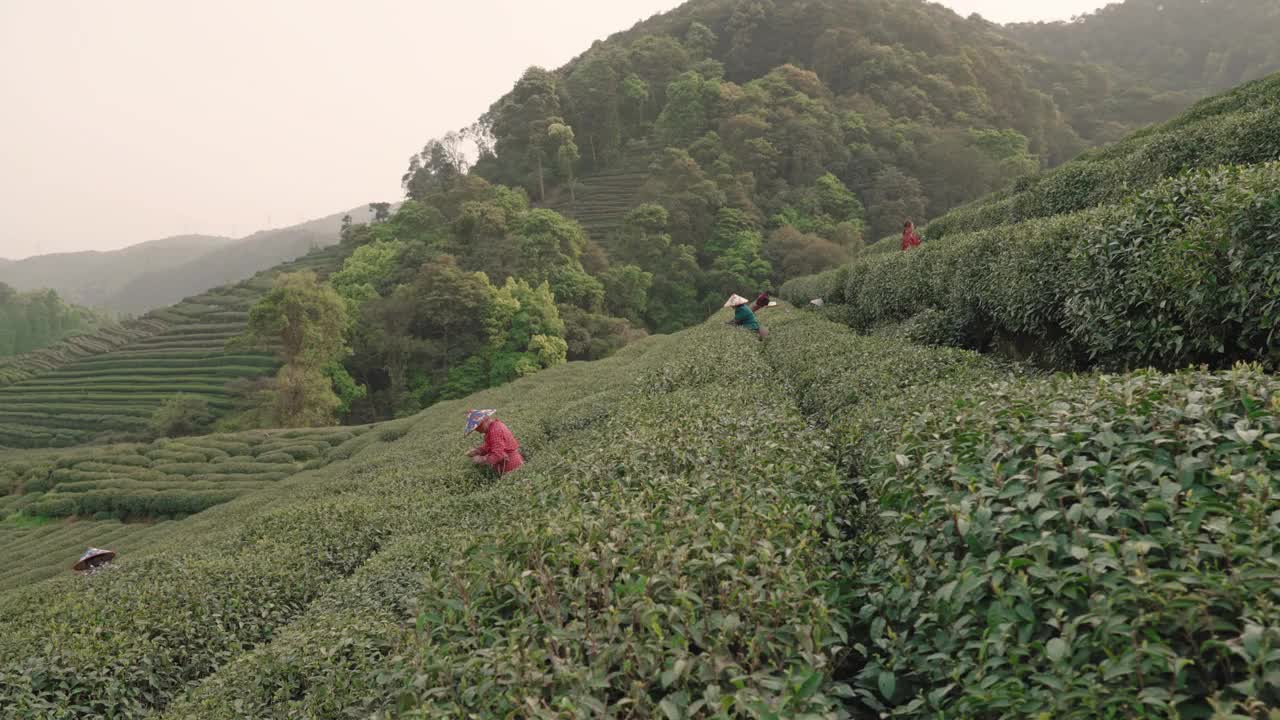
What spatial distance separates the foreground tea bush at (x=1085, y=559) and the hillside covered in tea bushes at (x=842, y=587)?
0.06ft

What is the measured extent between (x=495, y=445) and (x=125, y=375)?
55379 mm

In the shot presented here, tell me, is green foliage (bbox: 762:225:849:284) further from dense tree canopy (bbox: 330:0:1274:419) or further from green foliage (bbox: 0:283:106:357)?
green foliage (bbox: 0:283:106:357)

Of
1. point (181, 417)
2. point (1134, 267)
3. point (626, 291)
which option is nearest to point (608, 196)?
point (626, 291)

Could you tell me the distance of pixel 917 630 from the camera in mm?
3381

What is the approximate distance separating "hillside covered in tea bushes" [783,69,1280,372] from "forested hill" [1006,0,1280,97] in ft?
344

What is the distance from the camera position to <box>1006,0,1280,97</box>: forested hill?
9356 cm

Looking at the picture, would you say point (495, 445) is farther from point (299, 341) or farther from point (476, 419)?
point (299, 341)

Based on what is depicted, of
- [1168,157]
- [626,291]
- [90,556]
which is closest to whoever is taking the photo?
[1168,157]

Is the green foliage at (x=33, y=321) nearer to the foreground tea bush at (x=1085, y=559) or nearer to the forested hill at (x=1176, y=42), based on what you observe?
the foreground tea bush at (x=1085, y=559)

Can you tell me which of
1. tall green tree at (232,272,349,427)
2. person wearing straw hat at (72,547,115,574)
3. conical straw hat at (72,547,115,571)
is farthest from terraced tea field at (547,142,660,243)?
conical straw hat at (72,547,115,571)

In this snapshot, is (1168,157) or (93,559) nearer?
(1168,157)

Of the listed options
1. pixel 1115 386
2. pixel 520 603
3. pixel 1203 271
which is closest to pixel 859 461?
pixel 1115 386

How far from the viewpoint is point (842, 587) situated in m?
4.20

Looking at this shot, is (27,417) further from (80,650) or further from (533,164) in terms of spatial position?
(533,164)
